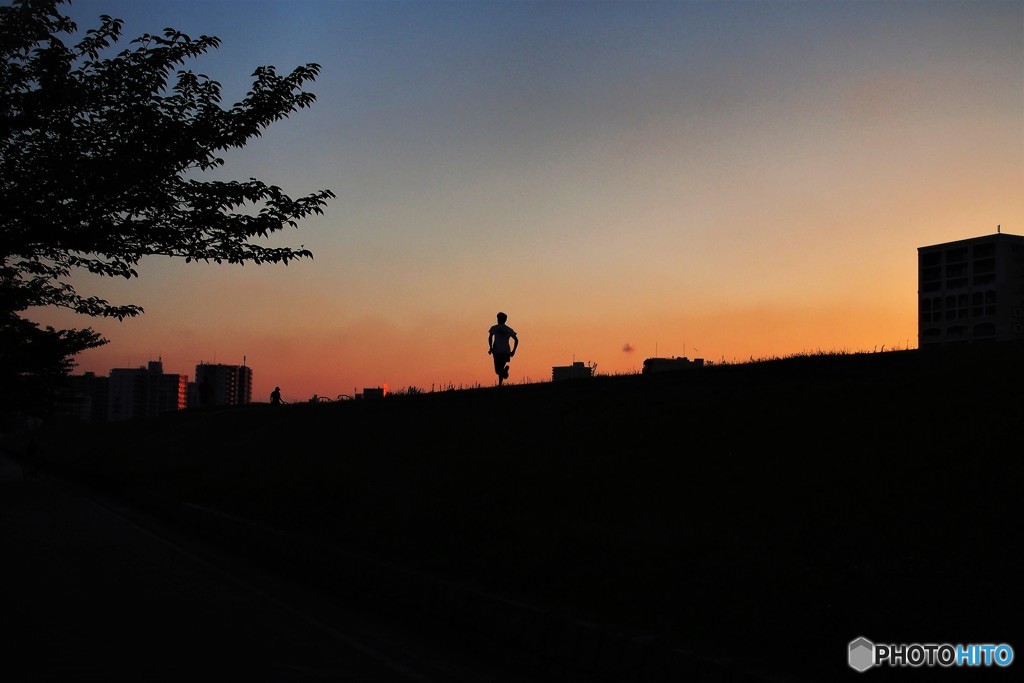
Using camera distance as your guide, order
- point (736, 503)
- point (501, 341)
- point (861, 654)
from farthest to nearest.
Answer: point (501, 341)
point (736, 503)
point (861, 654)

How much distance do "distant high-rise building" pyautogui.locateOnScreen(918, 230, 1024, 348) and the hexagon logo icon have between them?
80.9 metres

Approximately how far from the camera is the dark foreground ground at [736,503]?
21.9ft

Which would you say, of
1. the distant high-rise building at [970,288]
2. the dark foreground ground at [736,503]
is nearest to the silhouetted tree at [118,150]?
the dark foreground ground at [736,503]

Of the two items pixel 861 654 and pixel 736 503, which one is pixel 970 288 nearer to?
pixel 736 503

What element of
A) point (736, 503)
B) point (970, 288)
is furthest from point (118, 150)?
point (970, 288)
